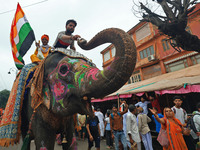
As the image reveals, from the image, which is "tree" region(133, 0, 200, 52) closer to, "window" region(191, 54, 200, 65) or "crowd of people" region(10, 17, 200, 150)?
"crowd of people" region(10, 17, 200, 150)

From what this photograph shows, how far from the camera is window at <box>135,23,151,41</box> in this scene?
1742 centimetres

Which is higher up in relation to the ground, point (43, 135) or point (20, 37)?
point (20, 37)

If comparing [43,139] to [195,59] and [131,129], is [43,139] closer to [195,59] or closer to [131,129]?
[131,129]

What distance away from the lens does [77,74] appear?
1448mm

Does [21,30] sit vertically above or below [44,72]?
above

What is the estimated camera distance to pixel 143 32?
58.9 ft

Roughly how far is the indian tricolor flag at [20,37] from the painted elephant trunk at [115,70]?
176 centimetres

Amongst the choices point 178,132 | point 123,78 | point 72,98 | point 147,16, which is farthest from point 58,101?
point 147,16

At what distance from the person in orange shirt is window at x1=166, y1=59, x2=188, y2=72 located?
14150 mm

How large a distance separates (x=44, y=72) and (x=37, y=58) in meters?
0.88

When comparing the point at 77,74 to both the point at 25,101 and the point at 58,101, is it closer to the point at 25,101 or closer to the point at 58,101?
the point at 58,101

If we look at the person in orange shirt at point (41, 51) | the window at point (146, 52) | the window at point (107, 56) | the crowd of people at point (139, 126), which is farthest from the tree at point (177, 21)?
the window at point (107, 56)

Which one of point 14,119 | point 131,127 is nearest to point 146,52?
point 131,127

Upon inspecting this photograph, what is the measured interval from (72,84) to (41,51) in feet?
5.48
